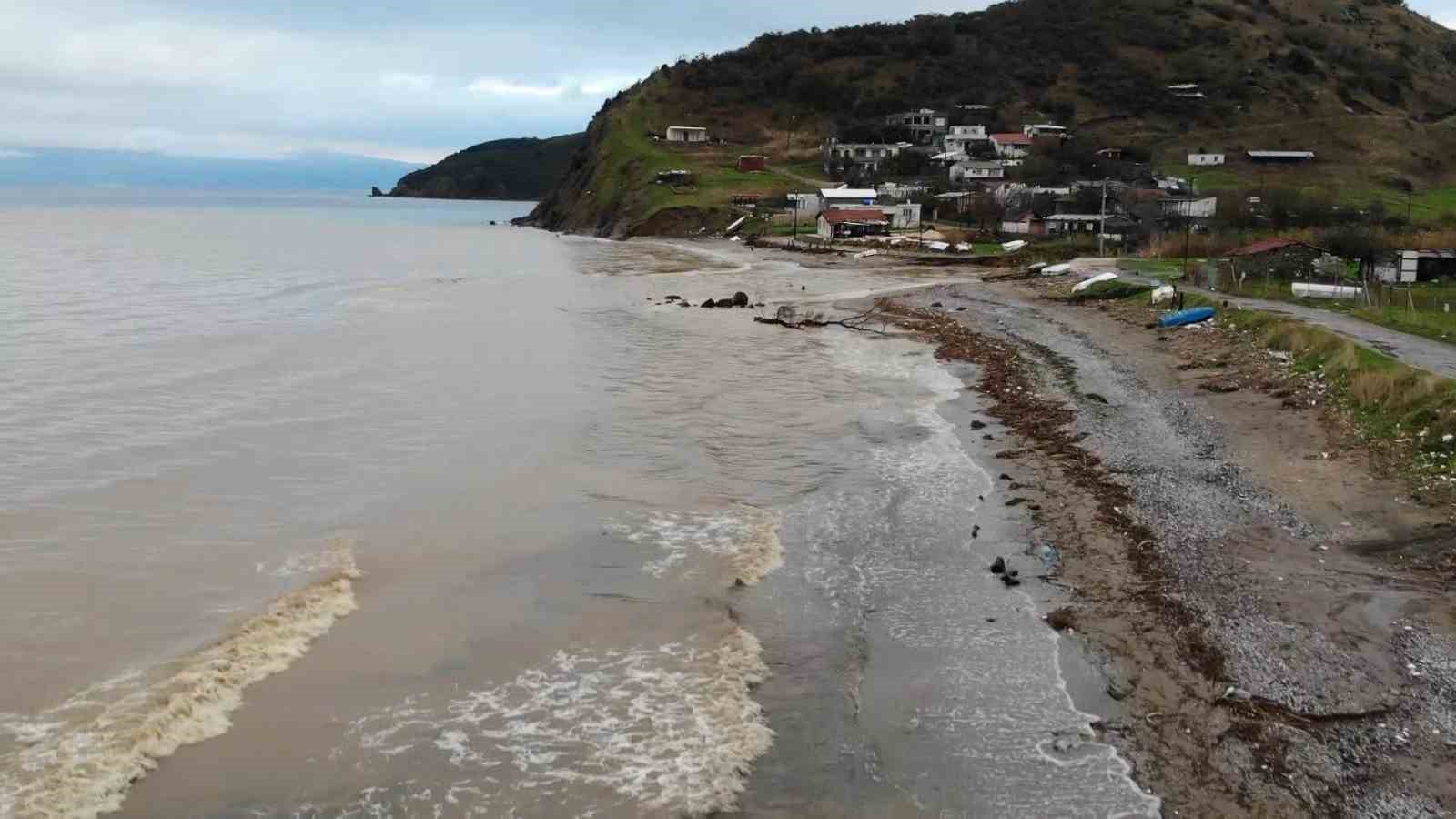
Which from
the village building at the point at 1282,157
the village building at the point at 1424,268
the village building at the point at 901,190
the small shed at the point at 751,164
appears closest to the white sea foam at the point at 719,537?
the village building at the point at 1424,268

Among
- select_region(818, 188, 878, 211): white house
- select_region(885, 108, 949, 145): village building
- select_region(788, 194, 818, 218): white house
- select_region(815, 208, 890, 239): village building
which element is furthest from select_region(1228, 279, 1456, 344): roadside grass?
select_region(885, 108, 949, 145): village building

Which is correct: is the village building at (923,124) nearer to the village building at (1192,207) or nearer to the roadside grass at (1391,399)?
the village building at (1192,207)

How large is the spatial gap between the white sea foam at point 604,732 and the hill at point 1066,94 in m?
91.6

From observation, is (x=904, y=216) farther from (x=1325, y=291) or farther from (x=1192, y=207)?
(x=1325, y=291)

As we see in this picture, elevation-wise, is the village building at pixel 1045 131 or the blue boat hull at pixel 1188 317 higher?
the village building at pixel 1045 131

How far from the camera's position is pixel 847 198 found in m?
92.5

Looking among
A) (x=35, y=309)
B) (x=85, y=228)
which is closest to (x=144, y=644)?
(x=35, y=309)

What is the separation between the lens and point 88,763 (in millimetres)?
8086

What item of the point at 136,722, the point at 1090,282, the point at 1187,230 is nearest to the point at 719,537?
the point at 136,722

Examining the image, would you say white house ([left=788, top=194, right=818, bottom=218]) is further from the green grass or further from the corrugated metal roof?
the green grass

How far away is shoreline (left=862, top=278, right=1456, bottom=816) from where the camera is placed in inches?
306

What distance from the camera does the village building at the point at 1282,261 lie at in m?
38.8

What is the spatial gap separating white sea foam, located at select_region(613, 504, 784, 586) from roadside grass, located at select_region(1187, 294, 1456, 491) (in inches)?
350

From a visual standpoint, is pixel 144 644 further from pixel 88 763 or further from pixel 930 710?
pixel 930 710
